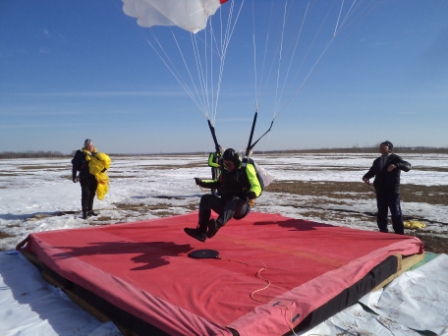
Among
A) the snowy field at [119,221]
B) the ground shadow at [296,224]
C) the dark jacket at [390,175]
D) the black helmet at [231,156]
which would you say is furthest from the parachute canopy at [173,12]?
the snowy field at [119,221]

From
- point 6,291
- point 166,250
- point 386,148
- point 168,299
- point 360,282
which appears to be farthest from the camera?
point 386,148

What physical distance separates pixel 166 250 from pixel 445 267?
313cm

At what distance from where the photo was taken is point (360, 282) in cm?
290

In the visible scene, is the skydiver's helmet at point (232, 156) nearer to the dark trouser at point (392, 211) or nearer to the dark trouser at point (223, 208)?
the dark trouser at point (223, 208)

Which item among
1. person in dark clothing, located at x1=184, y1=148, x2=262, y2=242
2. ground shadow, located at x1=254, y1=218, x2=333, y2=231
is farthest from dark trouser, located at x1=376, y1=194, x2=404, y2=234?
person in dark clothing, located at x1=184, y1=148, x2=262, y2=242

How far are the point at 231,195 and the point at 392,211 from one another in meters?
2.79

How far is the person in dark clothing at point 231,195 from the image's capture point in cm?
354

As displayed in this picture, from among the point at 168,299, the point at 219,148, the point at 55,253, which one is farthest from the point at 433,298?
the point at 219,148

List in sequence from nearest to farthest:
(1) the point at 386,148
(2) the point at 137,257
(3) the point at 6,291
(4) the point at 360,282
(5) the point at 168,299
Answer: (5) the point at 168,299, (4) the point at 360,282, (3) the point at 6,291, (2) the point at 137,257, (1) the point at 386,148

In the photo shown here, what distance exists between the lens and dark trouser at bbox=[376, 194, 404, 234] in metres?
4.96

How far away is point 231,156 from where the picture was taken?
12.0 feet

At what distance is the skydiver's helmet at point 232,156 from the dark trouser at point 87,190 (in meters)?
4.08

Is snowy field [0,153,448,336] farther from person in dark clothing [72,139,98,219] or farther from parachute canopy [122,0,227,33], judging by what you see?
parachute canopy [122,0,227,33]

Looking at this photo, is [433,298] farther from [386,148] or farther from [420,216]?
[420,216]
